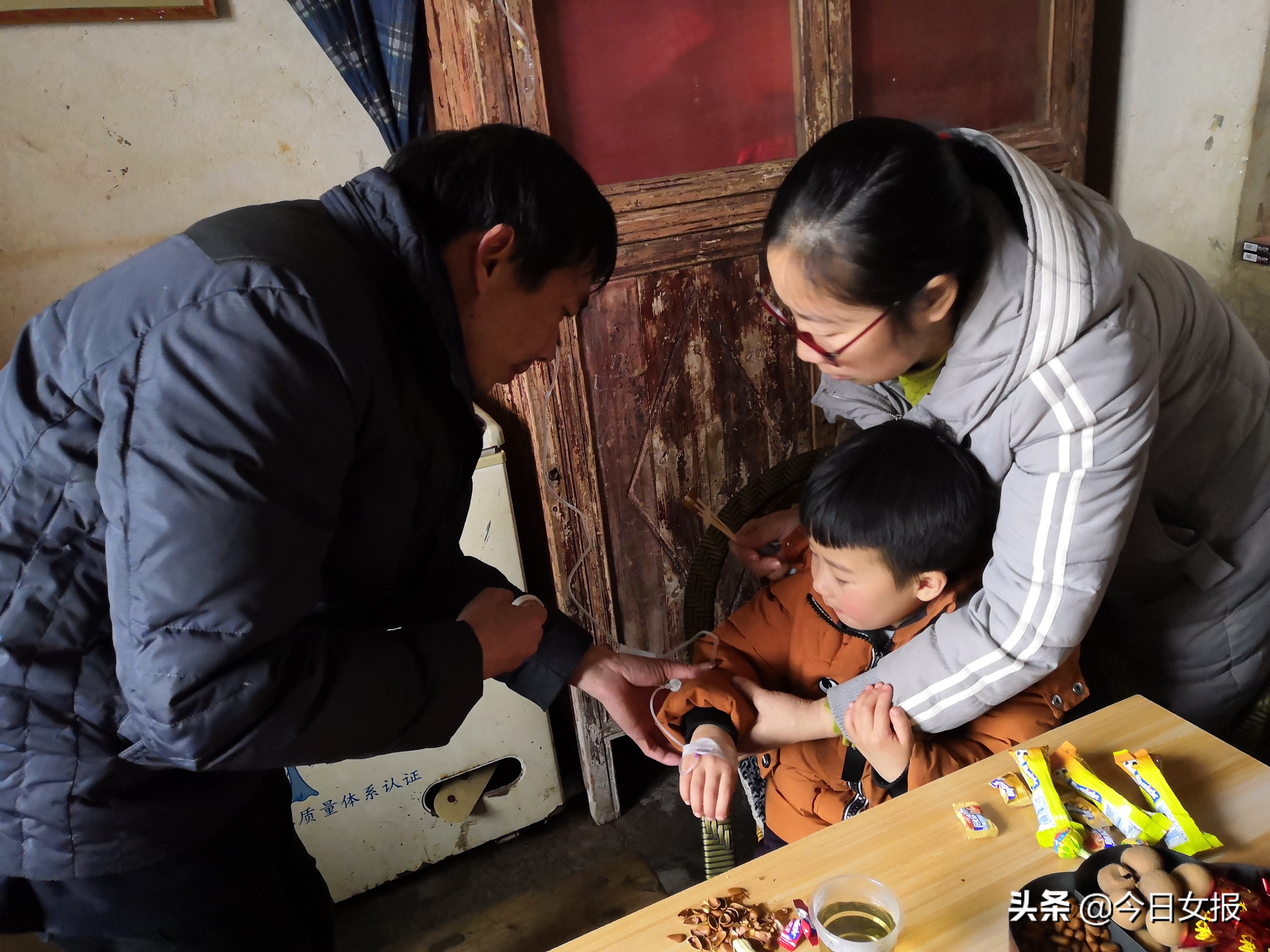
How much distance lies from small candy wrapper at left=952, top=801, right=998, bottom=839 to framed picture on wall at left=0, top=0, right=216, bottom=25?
201cm

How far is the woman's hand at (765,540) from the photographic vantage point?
150 centimetres

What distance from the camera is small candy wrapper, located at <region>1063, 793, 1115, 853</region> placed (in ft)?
2.91

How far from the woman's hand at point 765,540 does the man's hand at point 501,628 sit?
48 centimetres

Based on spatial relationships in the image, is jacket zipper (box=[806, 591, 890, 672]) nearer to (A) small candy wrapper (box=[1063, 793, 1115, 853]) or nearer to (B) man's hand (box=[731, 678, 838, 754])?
(B) man's hand (box=[731, 678, 838, 754])

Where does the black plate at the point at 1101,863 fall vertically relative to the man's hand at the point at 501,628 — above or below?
below

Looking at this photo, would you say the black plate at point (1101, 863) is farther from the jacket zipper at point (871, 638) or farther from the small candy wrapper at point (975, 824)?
the jacket zipper at point (871, 638)

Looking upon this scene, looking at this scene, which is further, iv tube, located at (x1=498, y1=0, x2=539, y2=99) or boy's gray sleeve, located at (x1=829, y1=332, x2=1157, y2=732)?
iv tube, located at (x1=498, y1=0, x2=539, y2=99)

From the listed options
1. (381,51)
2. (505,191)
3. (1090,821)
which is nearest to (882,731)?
(1090,821)

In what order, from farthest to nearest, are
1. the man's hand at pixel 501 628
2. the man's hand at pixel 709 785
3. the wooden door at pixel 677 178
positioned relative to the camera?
the wooden door at pixel 677 178
the man's hand at pixel 709 785
the man's hand at pixel 501 628

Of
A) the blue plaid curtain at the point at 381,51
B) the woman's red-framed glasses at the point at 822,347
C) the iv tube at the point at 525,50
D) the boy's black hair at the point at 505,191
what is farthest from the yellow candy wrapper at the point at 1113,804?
the blue plaid curtain at the point at 381,51

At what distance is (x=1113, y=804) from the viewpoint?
90 centimetres

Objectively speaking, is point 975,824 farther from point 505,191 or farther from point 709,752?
point 505,191

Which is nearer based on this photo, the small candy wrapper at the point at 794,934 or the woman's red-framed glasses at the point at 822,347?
the small candy wrapper at the point at 794,934

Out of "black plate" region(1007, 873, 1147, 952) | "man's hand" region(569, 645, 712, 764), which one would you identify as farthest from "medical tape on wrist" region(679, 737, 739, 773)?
"black plate" region(1007, 873, 1147, 952)
